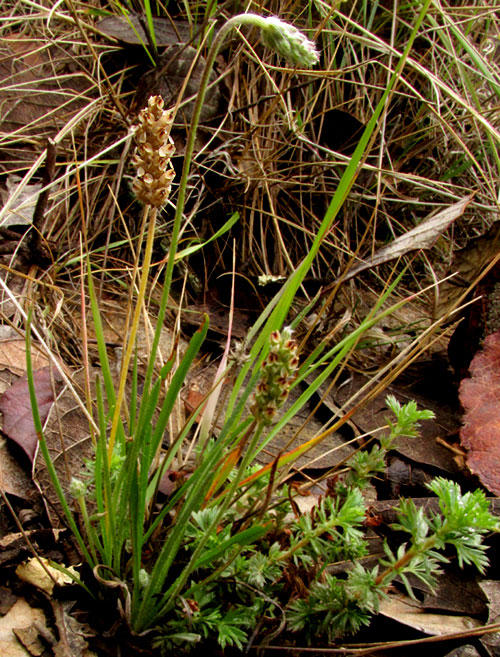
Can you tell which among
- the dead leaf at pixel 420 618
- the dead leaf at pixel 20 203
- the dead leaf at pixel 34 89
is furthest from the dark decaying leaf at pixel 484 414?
the dead leaf at pixel 34 89

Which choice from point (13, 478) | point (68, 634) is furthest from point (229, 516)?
point (13, 478)

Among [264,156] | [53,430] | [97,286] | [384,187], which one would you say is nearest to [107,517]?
[53,430]

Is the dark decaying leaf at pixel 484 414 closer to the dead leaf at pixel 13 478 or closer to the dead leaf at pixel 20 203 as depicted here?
the dead leaf at pixel 13 478

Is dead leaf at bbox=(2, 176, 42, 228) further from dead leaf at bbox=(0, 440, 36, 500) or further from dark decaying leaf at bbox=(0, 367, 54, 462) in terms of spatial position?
dead leaf at bbox=(0, 440, 36, 500)

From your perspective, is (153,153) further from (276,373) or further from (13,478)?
(13,478)

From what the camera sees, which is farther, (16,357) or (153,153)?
(16,357)

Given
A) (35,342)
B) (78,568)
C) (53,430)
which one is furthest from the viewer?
(35,342)

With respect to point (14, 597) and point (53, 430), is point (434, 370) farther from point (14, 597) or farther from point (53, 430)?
point (14, 597)
